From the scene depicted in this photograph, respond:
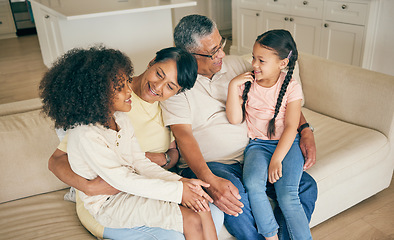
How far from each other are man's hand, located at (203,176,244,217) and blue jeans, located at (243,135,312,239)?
0.25ft

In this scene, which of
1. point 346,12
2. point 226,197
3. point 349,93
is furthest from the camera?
point 346,12

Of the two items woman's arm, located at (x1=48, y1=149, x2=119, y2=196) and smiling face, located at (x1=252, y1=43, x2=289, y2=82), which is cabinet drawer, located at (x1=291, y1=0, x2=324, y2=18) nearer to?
smiling face, located at (x1=252, y1=43, x2=289, y2=82)

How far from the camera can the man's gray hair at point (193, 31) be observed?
1.62 meters

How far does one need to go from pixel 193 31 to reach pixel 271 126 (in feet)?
1.79

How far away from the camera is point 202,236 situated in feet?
4.10

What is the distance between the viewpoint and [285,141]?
151cm

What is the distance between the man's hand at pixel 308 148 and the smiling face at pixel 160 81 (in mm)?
623

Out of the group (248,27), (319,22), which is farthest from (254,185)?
(248,27)

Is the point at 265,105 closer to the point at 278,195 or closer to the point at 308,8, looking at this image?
the point at 278,195

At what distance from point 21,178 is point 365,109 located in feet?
5.67

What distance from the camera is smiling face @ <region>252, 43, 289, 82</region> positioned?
150 centimetres

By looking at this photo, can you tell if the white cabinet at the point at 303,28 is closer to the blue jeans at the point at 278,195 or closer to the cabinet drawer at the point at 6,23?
the blue jeans at the point at 278,195

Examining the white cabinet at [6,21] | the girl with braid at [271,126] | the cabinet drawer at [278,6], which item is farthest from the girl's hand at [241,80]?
the white cabinet at [6,21]

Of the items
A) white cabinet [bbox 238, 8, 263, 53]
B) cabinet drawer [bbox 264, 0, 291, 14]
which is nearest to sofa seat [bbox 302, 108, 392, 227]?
cabinet drawer [bbox 264, 0, 291, 14]
